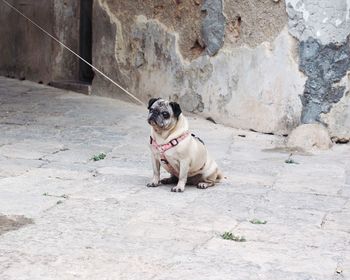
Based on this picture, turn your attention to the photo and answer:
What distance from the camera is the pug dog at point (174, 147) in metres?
5.81

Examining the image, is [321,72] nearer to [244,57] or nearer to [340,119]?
[340,119]

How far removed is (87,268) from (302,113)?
4.75 metres

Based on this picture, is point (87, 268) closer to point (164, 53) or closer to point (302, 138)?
point (302, 138)

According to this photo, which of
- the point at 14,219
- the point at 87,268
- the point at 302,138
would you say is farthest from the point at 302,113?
the point at 87,268

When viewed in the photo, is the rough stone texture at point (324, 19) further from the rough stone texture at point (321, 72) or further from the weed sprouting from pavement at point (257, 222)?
the weed sprouting from pavement at point (257, 222)

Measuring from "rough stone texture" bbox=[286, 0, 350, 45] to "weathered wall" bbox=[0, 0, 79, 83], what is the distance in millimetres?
4250

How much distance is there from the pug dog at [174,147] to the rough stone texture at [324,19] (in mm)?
2699

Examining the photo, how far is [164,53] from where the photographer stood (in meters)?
9.66

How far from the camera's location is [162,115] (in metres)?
5.77

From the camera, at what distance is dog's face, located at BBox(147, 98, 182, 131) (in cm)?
577

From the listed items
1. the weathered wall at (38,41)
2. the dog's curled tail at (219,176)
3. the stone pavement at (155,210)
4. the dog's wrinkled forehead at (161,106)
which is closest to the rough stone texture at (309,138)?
the stone pavement at (155,210)

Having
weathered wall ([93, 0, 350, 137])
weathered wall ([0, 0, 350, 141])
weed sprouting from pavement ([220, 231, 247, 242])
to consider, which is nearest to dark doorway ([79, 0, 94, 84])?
weathered wall ([0, 0, 350, 141])

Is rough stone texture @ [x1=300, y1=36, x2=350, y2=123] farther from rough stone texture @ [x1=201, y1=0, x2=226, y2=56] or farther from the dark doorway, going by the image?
the dark doorway

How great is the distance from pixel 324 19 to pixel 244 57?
3.28ft
